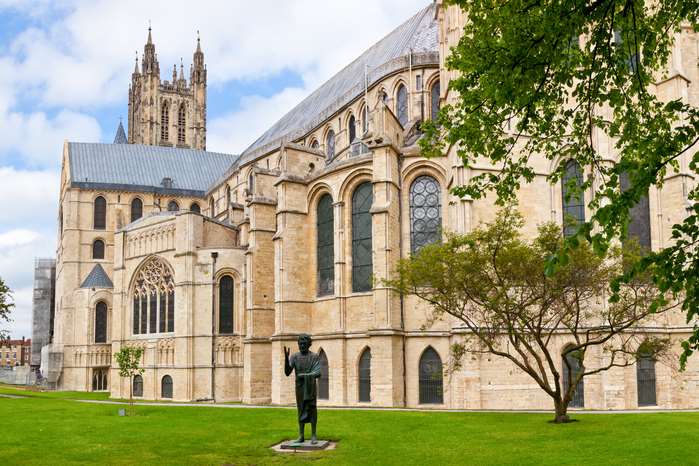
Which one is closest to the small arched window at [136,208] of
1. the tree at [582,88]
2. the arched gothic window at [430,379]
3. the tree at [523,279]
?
the arched gothic window at [430,379]

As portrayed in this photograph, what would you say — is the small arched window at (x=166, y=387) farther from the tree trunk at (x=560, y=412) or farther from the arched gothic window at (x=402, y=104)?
the tree trunk at (x=560, y=412)

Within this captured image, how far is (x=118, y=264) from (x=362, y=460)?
3819 cm

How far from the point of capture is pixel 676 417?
22938 millimetres

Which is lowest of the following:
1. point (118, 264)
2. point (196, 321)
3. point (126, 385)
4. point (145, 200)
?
point (126, 385)

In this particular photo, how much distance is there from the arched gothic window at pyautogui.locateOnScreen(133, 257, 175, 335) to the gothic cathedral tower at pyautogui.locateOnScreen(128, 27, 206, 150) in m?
37.8

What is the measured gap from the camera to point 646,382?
28766 mm

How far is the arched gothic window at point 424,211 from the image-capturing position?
33188mm

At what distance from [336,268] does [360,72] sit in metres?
17.5

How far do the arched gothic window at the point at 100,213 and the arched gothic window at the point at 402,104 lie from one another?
33.5m

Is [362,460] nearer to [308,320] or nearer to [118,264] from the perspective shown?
[308,320]

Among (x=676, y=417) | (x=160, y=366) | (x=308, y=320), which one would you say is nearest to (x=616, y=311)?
(x=676, y=417)

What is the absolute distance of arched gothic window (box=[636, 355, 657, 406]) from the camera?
28.6m

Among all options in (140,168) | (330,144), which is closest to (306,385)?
(330,144)

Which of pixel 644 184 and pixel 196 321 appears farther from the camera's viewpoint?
pixel 196 321
